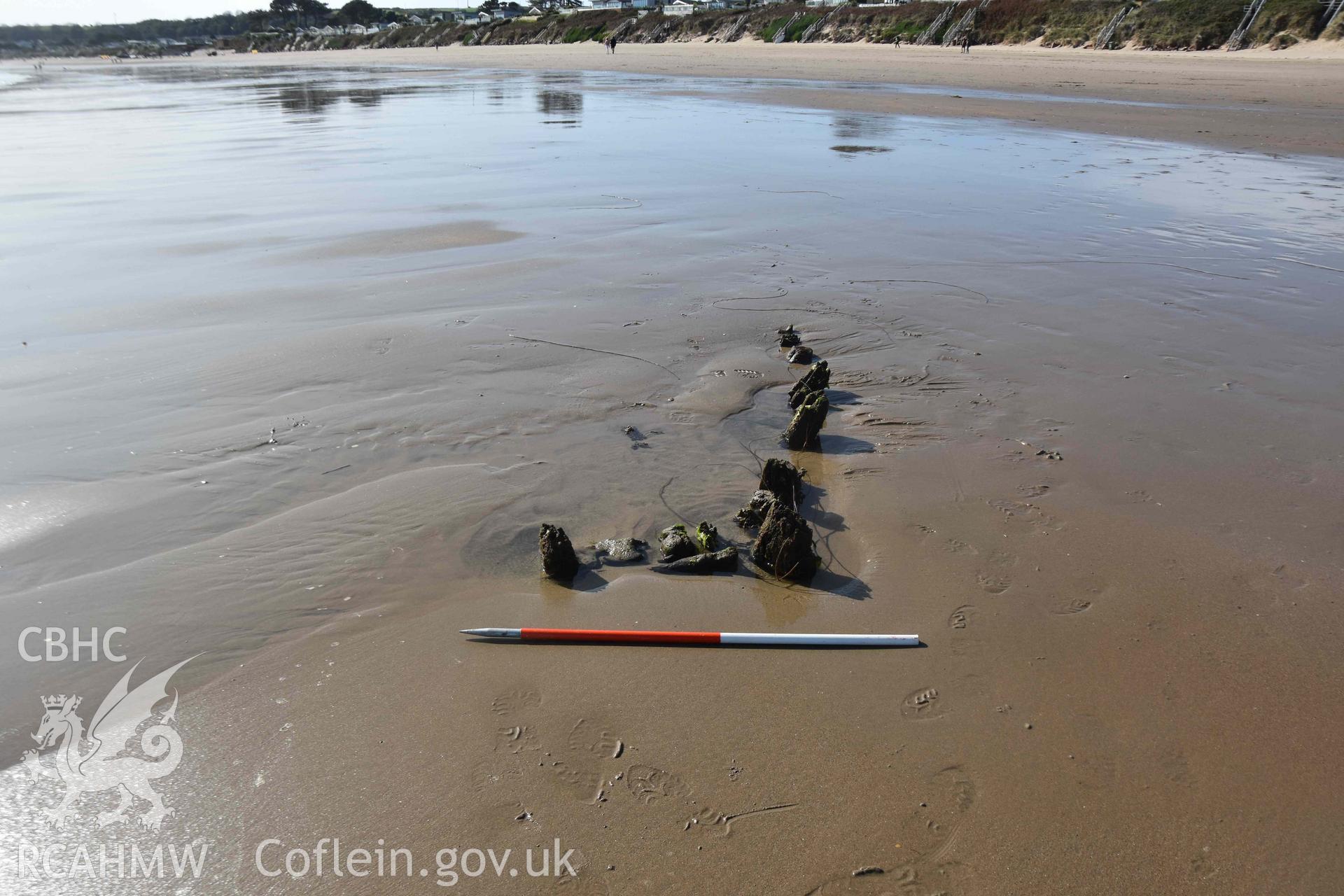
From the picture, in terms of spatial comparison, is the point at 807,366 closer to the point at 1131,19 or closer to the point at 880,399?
the point at 880,399

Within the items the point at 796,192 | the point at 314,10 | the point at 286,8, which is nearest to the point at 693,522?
the point at 796,192

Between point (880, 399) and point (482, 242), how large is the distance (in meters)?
4.99

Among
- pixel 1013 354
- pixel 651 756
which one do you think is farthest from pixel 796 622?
pixel 1013 354

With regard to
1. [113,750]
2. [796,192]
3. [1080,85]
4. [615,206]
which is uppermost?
[1080,85]

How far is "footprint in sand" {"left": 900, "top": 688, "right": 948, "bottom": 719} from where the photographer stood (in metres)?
2.56

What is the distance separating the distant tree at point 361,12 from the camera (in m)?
120

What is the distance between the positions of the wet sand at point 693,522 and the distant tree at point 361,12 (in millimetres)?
134941

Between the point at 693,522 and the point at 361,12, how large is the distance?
143m

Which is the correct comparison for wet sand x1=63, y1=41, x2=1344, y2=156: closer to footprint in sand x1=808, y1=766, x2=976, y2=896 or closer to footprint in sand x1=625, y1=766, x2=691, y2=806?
footprint in sand x1=808, y1=766, x2=976, y2=896

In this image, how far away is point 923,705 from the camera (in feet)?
8.51

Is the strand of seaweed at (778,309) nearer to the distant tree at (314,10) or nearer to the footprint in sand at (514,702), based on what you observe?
the footprint in sand at (514,702)

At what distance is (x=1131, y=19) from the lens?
123 feet

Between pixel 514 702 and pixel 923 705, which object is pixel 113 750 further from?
pixel 923 705

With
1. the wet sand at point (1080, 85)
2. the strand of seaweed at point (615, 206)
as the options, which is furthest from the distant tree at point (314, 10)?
the strand of seaweed at point (615, 206)
